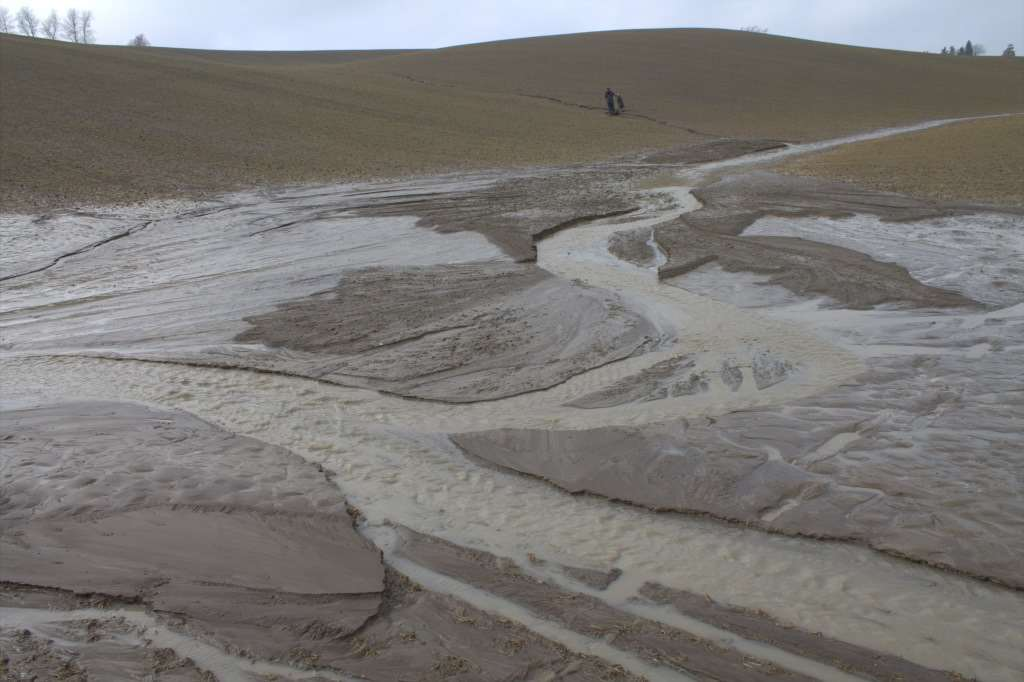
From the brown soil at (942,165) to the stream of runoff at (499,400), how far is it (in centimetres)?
251

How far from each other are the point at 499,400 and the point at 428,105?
2436 centimetres

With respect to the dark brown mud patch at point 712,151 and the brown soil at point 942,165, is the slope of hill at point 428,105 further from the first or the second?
the brown soil at point 942,165

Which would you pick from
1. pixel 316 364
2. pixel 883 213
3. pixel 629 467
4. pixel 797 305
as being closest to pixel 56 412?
pixel 316 364

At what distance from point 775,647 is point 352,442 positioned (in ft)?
10.2

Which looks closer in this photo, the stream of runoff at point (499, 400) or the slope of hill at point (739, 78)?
the stream of runoff at point (499, 400)

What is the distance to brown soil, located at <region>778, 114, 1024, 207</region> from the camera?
1263 centimetres

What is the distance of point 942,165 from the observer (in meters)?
15.1

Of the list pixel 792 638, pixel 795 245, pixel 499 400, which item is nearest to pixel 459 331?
pixel 499 400

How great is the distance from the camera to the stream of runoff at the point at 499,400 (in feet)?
11.9

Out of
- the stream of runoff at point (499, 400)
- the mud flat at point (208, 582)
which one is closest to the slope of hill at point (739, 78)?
the stream of runoff at point (499, 400)

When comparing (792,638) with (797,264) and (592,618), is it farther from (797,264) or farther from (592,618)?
(797,264)

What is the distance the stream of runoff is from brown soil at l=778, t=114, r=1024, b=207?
251 cm

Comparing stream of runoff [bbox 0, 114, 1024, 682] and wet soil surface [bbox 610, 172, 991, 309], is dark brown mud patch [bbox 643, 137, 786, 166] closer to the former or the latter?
wet soil surface [bbox 610, 172, 991, 309]

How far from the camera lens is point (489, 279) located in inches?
355
